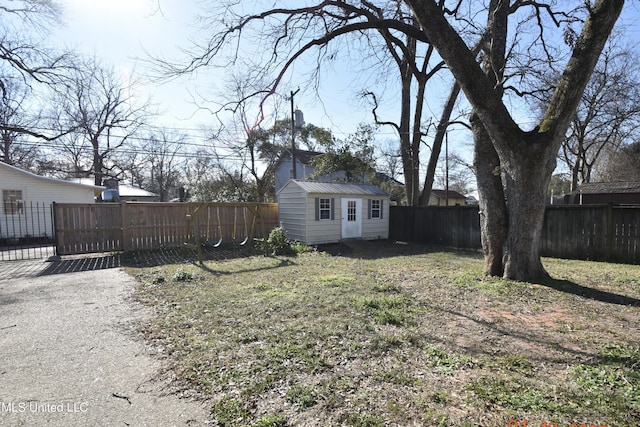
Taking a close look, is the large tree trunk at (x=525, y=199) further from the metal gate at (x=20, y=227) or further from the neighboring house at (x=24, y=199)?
the neighboring house at (x=24, y=199)

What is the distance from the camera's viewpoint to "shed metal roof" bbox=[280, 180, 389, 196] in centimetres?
1139

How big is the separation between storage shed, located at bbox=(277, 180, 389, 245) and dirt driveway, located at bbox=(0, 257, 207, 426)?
6700mm

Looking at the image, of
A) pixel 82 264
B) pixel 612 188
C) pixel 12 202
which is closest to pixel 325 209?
pixel 82 264

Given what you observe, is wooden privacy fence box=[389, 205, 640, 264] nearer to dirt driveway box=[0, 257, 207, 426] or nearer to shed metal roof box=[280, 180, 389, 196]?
shed metal roof box=[280, 180, 389, 196]

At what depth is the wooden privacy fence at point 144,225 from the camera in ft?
30.0

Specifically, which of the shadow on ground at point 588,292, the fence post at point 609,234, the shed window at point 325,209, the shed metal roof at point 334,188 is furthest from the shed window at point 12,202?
the fence post at point 609,234

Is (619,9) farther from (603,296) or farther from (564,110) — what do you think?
(603,296)

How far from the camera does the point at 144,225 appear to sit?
398 inches

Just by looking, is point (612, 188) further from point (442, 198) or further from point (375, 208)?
point (442, 198)

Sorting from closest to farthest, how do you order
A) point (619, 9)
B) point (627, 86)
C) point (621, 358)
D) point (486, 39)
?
point (621, 358) → point (619, 9) → point (486, 39) → point (627, 86)

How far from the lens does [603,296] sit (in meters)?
4.93

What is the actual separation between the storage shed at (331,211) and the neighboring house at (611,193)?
15530mm

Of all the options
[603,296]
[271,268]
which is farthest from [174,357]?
[603,296]

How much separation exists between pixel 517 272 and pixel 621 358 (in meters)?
2.87
